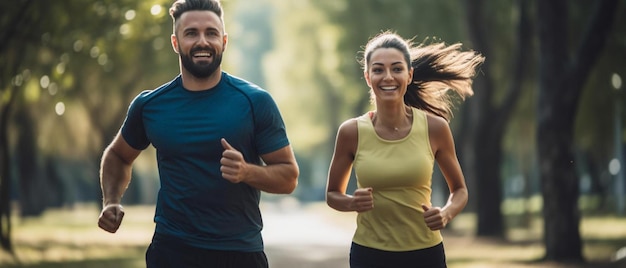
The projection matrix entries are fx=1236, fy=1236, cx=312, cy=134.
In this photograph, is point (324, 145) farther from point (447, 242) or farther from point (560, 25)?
point (560, 25)

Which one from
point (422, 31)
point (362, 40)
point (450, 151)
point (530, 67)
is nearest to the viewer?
point (450, 151)

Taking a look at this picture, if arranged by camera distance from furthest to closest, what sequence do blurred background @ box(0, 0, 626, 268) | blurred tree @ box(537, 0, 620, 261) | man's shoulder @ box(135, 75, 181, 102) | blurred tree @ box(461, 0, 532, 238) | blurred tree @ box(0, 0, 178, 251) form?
1. blurred tree @ box(461, 0, 532, 238)
2. blurred tree @ box(0, 0, 178, 251)
3. blurred background @ box(0, 0, 626, 268)
4. blurred tree @ box(537, 0, 620, 261)
5. man's shoulder @ box(135, 75, 181, 102)

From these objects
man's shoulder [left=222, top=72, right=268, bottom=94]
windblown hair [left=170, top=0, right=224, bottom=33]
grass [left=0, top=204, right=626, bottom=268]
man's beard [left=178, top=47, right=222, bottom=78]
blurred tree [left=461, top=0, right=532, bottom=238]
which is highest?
blurred tree [left=461, top=0, right=532, bottom=238]

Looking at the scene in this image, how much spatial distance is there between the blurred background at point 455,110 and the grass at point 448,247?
2.2 inches

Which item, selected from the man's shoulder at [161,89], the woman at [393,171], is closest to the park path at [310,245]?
the woman at [393,171]

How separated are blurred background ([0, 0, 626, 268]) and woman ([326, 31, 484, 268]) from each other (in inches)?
78.4

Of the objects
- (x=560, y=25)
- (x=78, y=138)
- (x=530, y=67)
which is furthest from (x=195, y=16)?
(x=78, y=138)

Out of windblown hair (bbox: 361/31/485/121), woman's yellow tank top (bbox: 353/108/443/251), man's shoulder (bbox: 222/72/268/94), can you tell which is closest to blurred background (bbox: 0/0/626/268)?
windblown hair (bbox: 361/31/485/121)

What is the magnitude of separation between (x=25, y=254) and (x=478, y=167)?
1015 centimetres

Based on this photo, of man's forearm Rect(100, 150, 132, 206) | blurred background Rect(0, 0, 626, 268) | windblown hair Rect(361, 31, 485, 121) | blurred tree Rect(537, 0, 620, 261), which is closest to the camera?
man's forearm Rect(100, 150, 132, 206)

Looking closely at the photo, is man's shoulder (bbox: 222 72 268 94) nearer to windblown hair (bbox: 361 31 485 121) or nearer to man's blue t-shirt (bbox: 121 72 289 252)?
man's blue t-shirt (bbox: 121 72 289 252)

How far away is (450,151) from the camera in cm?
716

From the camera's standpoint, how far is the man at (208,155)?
20.6 ft

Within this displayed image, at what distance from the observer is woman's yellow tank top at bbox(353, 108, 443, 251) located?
691 cm
